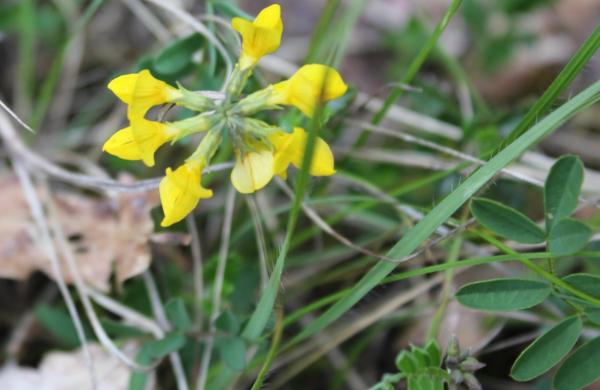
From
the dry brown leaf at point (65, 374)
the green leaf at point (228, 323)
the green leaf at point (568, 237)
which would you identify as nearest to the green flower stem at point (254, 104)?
the green leaf at point (228, 323)

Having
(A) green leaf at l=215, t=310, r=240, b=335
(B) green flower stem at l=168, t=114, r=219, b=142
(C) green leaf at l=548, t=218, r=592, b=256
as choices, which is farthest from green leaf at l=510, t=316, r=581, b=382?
(B) green flower stem at l=168, t=114, r=219, b=142

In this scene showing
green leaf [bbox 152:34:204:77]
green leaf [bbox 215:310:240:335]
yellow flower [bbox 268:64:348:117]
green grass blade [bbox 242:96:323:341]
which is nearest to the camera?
green grass blade [bbox 242:96:323:341]

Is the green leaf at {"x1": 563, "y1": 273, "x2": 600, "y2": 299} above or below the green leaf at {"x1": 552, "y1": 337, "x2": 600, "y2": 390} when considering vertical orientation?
above

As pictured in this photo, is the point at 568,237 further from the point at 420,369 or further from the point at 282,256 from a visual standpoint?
the point at 282,256

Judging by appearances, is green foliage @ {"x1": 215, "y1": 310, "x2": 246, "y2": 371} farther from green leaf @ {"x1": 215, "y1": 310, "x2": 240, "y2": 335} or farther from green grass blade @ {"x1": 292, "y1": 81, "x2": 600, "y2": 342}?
green grass blade @ {"x1": 292, "y1": 81, "x2": 600, "y2": 342}

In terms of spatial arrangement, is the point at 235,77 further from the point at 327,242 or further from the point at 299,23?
the point at 299,23

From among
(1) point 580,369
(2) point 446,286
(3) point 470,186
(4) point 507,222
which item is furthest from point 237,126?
(1) point 580,369
